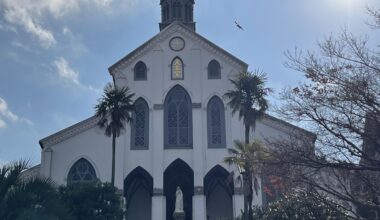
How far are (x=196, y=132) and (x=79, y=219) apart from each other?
11.7 metres

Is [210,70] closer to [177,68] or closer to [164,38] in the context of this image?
[177,68]

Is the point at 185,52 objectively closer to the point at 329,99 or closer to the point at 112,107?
the point at 112,107

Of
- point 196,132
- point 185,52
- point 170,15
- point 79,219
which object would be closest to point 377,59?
point 79,219

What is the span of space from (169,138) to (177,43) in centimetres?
742

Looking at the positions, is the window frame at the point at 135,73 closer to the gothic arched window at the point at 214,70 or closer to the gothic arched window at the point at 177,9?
the gothic arched window at the point at 214,70

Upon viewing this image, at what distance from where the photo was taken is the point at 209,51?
132ft

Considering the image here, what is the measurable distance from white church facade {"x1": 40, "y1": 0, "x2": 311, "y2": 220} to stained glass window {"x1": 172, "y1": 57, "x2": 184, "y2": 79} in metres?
0.07

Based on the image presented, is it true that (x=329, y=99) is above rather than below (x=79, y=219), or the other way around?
above

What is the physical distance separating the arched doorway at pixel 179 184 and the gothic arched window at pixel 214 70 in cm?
688

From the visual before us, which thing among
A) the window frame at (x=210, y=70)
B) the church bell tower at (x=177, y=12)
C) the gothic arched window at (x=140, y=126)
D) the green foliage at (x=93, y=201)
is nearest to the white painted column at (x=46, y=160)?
the gothic arched window at (x=140, y=126)

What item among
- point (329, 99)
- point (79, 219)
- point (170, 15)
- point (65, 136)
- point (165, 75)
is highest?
point (170, 15)

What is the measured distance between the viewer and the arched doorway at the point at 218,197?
37.9 m

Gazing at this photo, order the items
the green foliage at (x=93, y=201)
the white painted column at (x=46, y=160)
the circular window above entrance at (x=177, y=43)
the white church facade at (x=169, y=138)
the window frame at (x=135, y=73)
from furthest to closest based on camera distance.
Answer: the circular window above entrance at (x=177, y=43) < the window frame at (x=135, y=73) < the white painted column at (x=46, y=160) < the white church facade at (x=169, y=138) < the green foliage at (x=93, y=201)

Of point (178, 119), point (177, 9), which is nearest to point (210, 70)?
point (178, 119)
